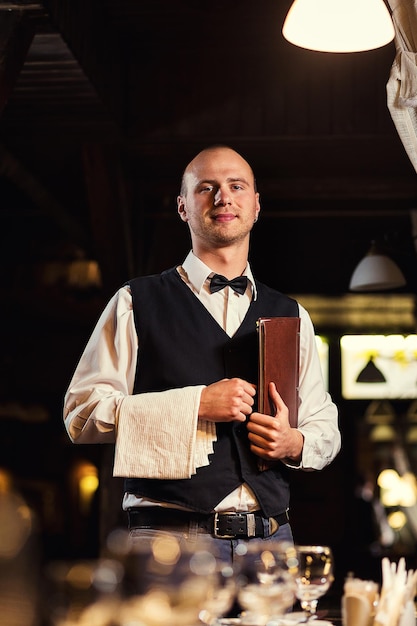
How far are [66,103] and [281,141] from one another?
Answer: 1292 mm

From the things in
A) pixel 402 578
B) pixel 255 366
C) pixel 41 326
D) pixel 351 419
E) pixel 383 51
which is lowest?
pixel 402 578

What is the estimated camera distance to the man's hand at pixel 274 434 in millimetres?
2332

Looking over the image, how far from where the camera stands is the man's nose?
8.42 feet

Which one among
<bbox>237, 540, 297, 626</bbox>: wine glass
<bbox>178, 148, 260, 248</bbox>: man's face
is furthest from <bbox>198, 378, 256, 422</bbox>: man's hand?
<bbox>237, 540, 297, 626</bbox>: wine glass

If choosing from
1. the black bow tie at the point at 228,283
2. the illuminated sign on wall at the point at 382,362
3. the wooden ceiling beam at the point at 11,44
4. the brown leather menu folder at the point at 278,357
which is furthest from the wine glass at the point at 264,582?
the illuminated sign on wall at the point at 382,362

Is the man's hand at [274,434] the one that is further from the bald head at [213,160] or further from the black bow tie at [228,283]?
the bald head at [213,160]

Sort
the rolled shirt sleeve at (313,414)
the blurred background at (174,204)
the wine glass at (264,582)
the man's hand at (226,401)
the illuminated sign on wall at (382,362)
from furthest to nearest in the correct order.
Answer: the illuminated sign on wall at (382,362) → the blurred background at (174,204) → the rolled shirt sleeve at (313,414) → the man's hand at (226,401) → the wine glass at (264,582)

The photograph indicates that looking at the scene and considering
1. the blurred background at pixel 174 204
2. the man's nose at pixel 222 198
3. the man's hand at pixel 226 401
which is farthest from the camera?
the blurred background at pixel 174 204

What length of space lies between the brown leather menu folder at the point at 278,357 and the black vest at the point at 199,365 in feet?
0.28

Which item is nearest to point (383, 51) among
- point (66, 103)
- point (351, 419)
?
point (66, 103)

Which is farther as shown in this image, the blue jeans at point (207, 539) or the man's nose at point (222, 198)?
the man's nose at point (222, 198)

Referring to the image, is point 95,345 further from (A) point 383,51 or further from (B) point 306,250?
(B) point 306,250

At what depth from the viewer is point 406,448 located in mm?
9445

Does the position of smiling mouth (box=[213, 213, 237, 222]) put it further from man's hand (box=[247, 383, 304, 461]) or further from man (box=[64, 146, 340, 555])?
man's hand (box=[247, 383, 304, 461])
